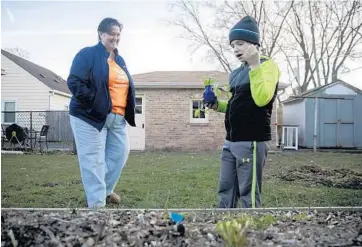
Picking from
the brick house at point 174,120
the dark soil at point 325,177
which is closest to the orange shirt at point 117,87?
the dark soil at point 325,177

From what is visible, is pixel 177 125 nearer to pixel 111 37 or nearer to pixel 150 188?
pixel 150 188

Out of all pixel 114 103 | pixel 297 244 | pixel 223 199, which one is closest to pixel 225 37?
pixel 114 103

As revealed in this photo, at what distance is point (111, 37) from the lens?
1594mm

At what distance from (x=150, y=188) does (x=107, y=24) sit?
1.45 metres

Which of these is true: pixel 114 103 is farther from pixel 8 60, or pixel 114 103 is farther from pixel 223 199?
pixel 223 199

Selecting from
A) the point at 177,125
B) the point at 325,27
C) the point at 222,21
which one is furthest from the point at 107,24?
the point at 177,125

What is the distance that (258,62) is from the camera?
140cm

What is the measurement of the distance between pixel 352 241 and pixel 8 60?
1308mm

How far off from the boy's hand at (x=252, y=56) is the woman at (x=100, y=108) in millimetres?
520

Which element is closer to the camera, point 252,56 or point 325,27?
point 252,56

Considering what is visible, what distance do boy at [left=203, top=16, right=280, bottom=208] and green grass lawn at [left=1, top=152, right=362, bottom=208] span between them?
1.27 feet

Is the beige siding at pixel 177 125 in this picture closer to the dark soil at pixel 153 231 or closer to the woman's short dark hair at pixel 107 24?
the woman's short dark hair at pixel 107 24

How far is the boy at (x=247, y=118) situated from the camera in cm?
140

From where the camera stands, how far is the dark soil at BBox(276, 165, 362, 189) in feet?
9.41
